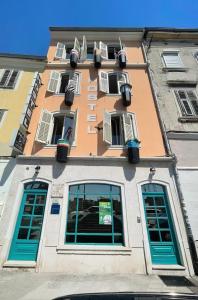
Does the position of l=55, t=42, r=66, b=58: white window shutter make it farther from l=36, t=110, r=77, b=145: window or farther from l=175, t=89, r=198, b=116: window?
l=175, t=89, r=198, b=116: window

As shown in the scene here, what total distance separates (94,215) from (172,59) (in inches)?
436

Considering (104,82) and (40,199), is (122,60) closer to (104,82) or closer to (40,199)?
(104,82)

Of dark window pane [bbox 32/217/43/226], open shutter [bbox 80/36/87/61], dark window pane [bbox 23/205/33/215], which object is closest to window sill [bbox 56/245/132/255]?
dark window pane [bbox 32/217/43/226]

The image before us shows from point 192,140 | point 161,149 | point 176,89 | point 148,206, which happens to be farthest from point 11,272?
point 176,89

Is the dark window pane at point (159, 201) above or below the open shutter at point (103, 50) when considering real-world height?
below

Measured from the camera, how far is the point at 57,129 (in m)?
9.45

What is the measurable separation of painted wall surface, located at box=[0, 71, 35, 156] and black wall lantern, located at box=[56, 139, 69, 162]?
2.15 metres

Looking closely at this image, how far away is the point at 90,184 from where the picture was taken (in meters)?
7.57

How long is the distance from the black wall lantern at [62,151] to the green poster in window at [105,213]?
7.57 ft

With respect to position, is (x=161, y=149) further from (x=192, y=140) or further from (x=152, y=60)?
(x=152, y=60)

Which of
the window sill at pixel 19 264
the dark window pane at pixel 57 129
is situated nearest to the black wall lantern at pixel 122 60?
the dark window pane at pixel 57 129

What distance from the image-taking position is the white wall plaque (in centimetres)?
716

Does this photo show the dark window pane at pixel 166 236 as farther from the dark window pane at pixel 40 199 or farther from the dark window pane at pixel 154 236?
the dark window pane at pixel 40 199

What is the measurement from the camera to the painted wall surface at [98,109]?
830cm
